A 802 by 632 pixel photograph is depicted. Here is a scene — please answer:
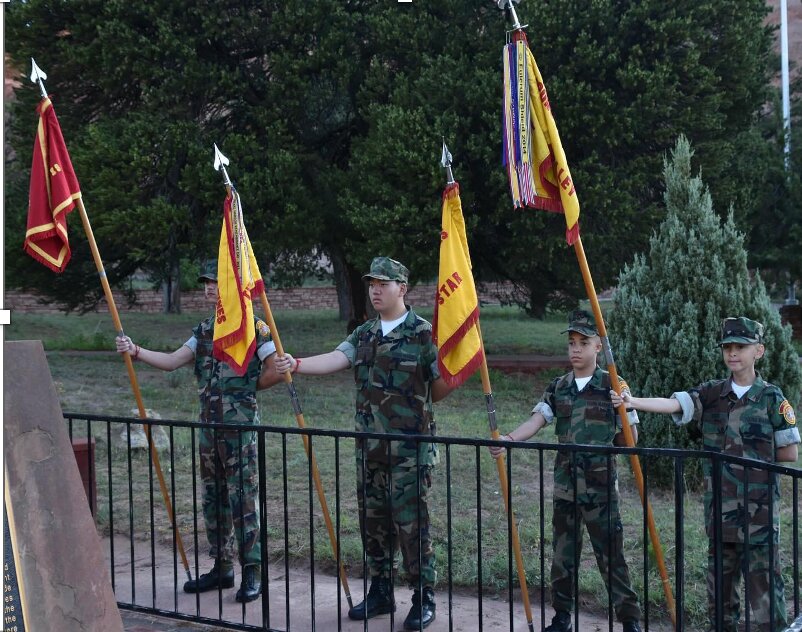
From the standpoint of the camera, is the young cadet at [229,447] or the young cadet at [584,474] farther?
the young cadet at [229,447]

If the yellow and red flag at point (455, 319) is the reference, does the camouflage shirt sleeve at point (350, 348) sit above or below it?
below

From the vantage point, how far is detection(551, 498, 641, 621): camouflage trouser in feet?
14.7

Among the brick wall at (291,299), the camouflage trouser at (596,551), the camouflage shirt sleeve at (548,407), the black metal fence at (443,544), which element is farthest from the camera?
the brick wall at (291,299)

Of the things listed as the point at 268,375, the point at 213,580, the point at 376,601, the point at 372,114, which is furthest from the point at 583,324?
the point at 372,114

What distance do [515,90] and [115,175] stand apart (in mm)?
11635

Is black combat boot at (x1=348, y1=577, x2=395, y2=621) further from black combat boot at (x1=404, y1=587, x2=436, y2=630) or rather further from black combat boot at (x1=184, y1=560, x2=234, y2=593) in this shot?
black combat boot at (x1=184, y1=560, x2=234, y2=593)

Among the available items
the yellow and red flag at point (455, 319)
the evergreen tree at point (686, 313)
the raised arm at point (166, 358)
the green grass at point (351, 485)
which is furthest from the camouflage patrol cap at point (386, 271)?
the evergreen tree at point (686, 313)

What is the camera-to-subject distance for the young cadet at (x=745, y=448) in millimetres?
4258

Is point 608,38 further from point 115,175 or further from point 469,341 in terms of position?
point 469,341

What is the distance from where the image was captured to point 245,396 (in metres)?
5.62

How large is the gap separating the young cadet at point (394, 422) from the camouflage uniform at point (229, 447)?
77cm

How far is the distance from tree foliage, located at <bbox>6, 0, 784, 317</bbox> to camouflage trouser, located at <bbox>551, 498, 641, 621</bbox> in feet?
33.2

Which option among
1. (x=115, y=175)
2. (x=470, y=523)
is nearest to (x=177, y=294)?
(x=115, y=175)

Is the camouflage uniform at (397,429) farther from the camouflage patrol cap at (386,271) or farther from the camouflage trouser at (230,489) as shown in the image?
the camouflage trouser at (230,489)
